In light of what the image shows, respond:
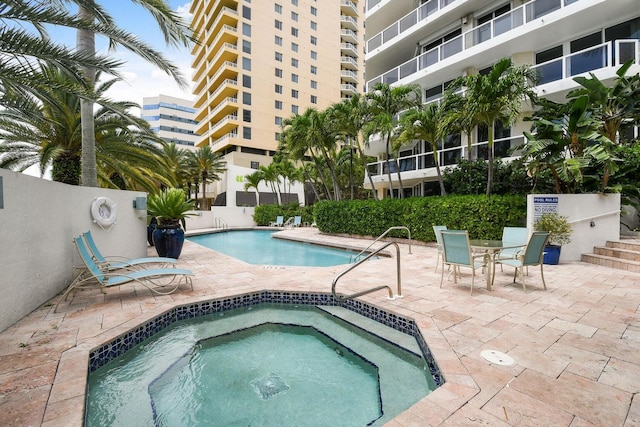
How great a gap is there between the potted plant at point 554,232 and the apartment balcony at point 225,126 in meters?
35.5

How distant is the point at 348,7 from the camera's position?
5028 centimetres

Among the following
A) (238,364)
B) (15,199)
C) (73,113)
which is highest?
(73,113)

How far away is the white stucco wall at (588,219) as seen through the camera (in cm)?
838

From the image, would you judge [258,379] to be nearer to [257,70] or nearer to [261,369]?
[261,369]

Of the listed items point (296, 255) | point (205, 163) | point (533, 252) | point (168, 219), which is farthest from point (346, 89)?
point (533, 252)

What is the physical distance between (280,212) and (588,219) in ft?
72.5

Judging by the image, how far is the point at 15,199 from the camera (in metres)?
4.05

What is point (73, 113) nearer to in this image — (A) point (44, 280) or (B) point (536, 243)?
(A) point (44, 280)

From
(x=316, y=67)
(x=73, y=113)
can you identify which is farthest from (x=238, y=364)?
(x=316, y=67)

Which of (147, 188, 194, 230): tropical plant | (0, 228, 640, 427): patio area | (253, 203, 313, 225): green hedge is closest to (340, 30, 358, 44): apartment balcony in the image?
(253, 203, 313, 225): green hedge

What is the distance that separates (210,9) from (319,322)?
48.6 meters

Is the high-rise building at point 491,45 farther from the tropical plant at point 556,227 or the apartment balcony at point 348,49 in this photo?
the apartment balcony at point 348,49

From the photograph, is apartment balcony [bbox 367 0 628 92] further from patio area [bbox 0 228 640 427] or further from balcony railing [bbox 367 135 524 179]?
patio area [bbox 0 228 640 427]

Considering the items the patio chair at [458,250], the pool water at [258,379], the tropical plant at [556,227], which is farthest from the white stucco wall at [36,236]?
the tropical plant at [556,227]
